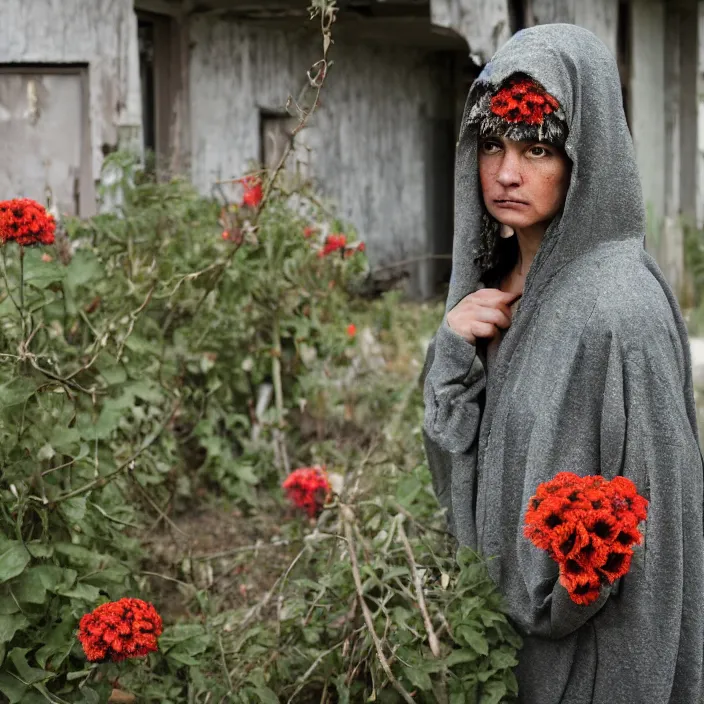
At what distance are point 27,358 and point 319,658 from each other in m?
0.88

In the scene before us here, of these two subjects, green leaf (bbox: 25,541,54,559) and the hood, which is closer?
the hood

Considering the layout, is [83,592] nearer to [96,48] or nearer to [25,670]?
[25,670]

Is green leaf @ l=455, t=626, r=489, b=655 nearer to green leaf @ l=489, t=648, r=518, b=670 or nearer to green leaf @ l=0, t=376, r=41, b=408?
green leaf @ l=489, t=648, r=518, b=670

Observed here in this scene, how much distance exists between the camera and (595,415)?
2.04 m

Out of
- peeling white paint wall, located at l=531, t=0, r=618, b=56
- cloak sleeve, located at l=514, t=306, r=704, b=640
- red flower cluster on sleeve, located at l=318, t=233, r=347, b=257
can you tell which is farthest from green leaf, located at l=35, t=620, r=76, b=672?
peeling white paint wall, located at l=531, t=0, r=618, b=56

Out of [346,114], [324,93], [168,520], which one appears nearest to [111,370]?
[168,520]

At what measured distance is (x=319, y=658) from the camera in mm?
2410

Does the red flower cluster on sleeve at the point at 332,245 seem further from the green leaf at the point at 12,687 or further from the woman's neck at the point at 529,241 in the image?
the green leaf at the point at 12,687

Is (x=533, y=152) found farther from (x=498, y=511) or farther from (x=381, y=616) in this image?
(x=381, y=616)

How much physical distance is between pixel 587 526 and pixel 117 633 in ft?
2.97

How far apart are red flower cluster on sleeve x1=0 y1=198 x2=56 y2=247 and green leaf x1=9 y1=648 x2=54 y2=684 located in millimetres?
831

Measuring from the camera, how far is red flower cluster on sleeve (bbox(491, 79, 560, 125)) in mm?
2027

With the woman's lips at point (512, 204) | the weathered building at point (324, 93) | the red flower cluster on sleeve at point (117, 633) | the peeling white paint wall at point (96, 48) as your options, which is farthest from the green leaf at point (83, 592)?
the peeling white paint wall at point (96, 48)

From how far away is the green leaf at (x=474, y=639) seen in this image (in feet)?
7.06
